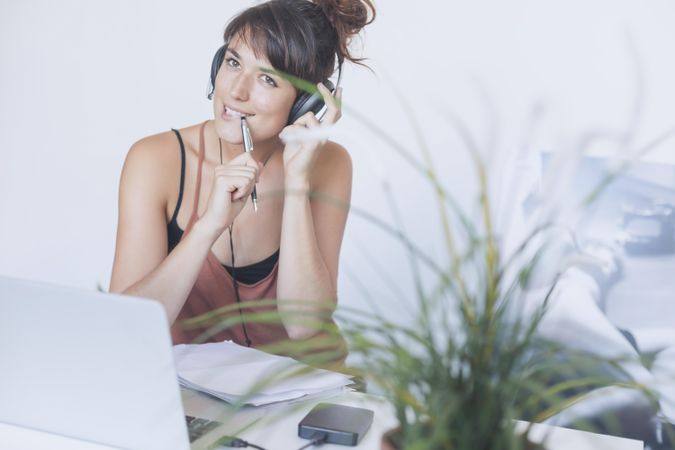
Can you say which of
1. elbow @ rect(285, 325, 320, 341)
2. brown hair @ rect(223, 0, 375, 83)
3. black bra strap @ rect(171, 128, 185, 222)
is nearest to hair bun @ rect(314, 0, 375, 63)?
brown hair @ rect(223, 0, 375, 83)

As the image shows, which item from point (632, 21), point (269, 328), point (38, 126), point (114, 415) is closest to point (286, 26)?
point (269, 328)

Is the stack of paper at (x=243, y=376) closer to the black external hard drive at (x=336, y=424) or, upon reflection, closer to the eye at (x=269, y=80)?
the black external hard drive at (x=336, y=424)

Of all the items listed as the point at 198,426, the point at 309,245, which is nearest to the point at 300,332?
the point at 309,245

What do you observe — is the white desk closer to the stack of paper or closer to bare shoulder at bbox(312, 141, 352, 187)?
the stack of paper

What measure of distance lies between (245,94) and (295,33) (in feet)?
0.65

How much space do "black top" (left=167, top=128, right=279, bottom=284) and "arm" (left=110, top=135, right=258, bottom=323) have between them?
41 mm

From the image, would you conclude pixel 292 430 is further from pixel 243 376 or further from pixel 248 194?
pixel 248 194

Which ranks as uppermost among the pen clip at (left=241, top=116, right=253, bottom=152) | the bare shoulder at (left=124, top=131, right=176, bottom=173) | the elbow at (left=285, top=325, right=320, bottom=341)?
the pen clip at (left=241, top=116, right=253, bottom=152)

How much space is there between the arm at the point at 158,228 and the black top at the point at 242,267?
0.04 metres

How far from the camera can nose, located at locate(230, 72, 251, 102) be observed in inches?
81.8

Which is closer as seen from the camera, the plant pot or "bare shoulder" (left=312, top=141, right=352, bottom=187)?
the plant pot

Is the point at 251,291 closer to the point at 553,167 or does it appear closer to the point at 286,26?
the point at 286,26

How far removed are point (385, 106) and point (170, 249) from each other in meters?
0.84

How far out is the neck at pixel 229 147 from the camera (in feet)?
7.25
